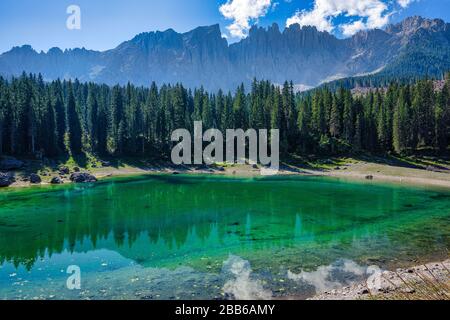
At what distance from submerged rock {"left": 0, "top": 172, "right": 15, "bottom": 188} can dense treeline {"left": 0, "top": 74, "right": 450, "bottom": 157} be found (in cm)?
2049

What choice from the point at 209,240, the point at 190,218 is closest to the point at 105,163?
the point at 190,218

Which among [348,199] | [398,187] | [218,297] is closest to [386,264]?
[218,297]

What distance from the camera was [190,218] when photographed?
150 feet

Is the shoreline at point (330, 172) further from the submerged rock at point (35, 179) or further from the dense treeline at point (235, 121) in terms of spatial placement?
the dense treeline at point (235, 121)

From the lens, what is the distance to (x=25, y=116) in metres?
99.7

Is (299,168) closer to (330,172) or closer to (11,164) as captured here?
(330,172)

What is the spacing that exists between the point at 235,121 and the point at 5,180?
70425mm

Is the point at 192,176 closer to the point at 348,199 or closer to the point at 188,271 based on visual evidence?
the point at 348,199

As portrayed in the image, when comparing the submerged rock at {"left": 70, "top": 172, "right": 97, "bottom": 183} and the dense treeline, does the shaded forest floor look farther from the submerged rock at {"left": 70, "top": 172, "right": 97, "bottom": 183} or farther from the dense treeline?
the dense treeline

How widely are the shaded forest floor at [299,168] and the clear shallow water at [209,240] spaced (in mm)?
18720

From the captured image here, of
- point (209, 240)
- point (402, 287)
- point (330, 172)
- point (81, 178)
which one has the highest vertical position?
point (402, 287)

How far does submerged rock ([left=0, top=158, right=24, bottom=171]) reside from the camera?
83.7 metres

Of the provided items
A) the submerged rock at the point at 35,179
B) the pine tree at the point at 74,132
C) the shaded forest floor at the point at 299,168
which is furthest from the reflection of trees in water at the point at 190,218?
the pine tree at the point at 74,132

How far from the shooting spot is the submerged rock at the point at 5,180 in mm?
74938
